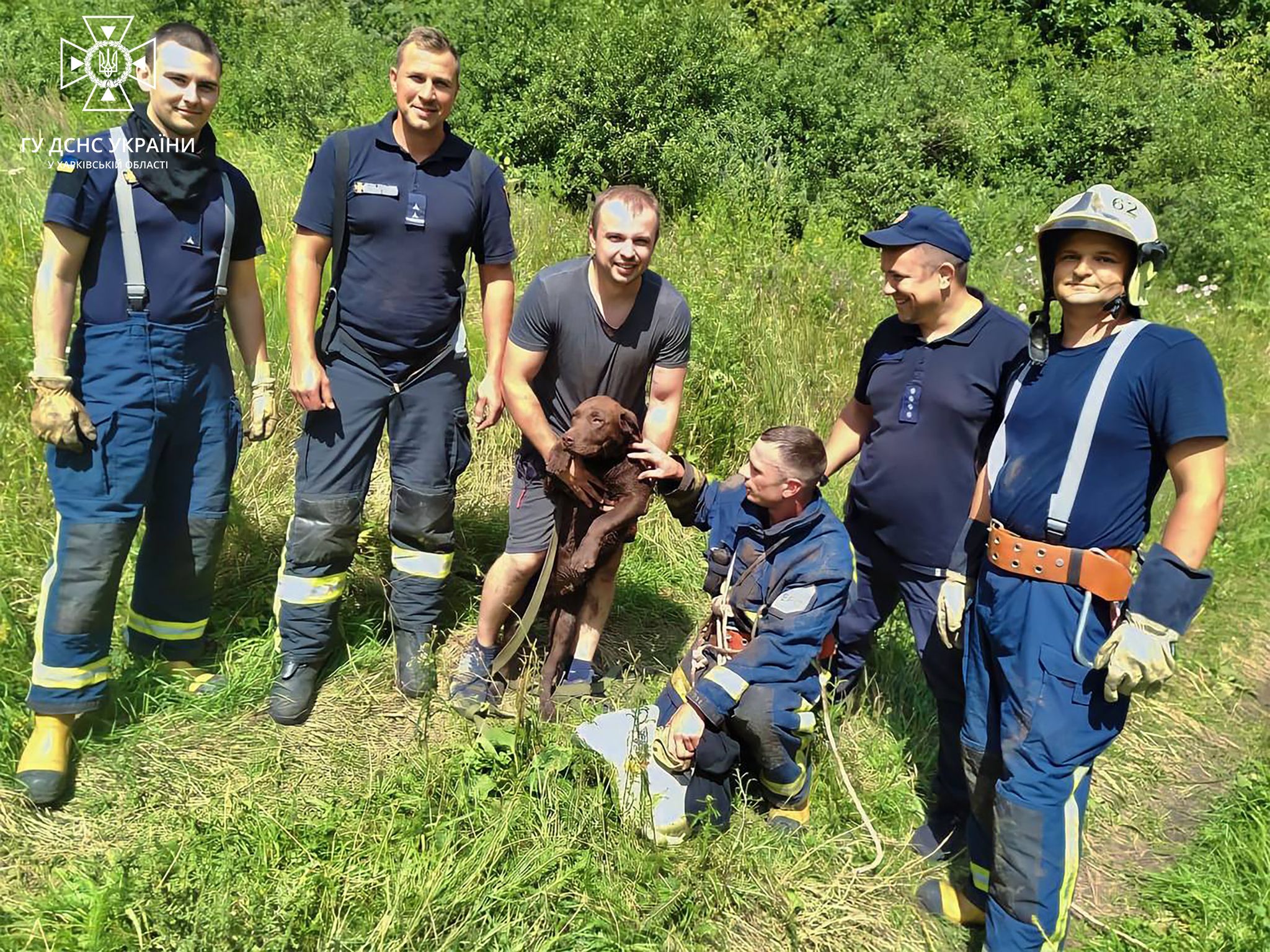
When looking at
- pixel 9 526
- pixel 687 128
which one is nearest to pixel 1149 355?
pixel 9 526

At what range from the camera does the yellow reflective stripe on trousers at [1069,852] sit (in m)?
2.46

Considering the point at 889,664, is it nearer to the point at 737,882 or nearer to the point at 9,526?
the point at 737,882

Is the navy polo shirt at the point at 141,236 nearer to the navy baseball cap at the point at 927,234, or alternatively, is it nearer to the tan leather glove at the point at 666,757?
the tan leather glove at the point at 666,757

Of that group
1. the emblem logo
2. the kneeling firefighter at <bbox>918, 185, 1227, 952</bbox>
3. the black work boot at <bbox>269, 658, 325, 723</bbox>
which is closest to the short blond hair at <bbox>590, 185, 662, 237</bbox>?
the kneeling firefighter at <bbox>918, 185, 1227, 952</bbox>

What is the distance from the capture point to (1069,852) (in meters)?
2.46

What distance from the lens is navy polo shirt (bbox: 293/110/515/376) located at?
319 centimetres

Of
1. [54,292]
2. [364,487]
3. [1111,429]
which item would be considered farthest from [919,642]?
[54,292]

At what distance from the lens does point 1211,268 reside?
10.2 m

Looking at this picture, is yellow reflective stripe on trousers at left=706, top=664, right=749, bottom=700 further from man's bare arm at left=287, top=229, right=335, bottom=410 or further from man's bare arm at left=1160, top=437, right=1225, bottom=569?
man's bare arm at left=287, top=229, right=335, bottom=410

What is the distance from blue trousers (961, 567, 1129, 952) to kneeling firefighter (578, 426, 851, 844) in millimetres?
601

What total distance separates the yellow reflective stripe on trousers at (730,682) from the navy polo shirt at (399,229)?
5.38ft

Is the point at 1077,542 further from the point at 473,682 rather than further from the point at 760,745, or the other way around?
the point at 473,682

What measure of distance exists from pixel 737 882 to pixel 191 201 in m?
2.89

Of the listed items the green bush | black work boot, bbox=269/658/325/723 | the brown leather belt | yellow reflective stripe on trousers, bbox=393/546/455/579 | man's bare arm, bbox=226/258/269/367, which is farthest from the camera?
the green bush
